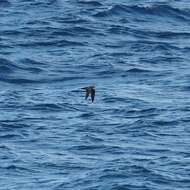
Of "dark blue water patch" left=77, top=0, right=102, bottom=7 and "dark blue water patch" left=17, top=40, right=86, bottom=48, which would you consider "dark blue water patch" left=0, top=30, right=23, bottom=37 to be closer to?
"dark blue water patch" left=17, top=40, right=86, bottom=48

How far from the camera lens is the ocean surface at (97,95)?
36.8m

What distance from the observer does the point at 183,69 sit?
2003 inches

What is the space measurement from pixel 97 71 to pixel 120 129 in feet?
27.9

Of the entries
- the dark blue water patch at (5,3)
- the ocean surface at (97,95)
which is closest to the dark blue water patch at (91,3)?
the ocean surface at (97,95)

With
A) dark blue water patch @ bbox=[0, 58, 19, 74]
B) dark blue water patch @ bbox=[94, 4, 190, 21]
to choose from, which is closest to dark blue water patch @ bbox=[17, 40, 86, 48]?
dark blue water patch @ bbox=[0, 58, 19, 74]

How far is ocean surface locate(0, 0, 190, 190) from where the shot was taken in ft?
121

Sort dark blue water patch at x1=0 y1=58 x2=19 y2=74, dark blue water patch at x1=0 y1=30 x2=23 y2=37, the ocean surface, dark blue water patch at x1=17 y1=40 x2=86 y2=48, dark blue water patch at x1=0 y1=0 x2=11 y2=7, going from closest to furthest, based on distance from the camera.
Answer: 1. the ocean surface
2. dark blue water patch at x1=0 y1=58 x2=19 y2=74
3. dark blue water patch at x1=17 y1=40 x2=86 y2=48
4. dark blue water patch at x1=0 y1=30 x2=23 y2=37
5. dark blue water patch at x1=0 y1=0 x2=11 y2=7

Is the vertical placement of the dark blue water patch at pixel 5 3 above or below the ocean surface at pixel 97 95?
below

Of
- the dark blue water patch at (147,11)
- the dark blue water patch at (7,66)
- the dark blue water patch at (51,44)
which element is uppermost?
the dark blue water patch at (7,66)

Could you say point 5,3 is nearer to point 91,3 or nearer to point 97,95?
point 91,3

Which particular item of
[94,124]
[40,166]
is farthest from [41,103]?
[40,166]

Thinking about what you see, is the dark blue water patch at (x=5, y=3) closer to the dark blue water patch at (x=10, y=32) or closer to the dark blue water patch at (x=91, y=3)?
the dark blue water patch at (x=91, y=3)

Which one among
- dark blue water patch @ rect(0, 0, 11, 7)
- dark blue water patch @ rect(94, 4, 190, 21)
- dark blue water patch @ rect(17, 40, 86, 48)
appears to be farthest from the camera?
dark blue water patch @ rect(0, 0, 11, 7)

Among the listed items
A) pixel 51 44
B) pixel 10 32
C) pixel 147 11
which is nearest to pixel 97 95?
pixel 51 44
